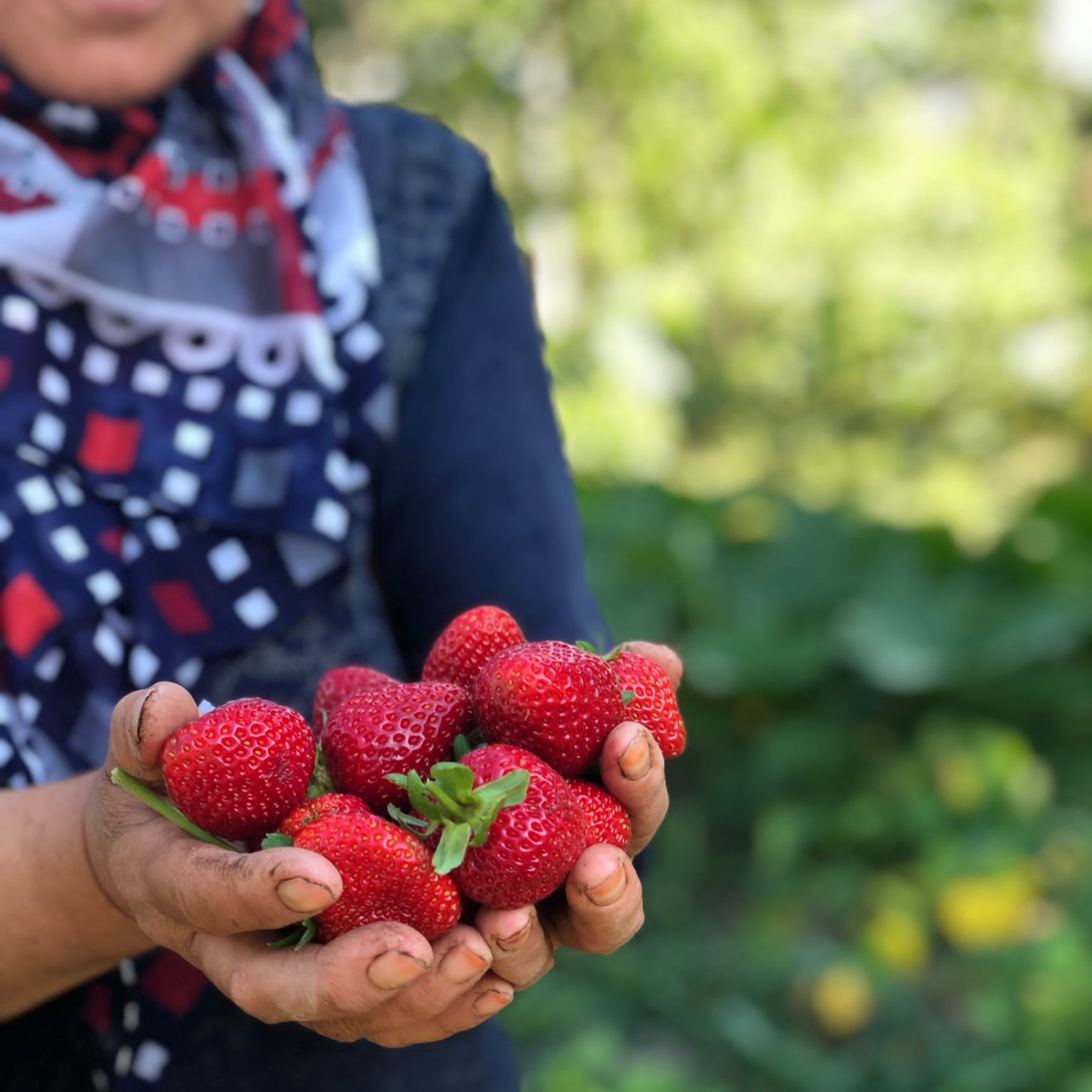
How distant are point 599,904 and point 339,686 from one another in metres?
0.32

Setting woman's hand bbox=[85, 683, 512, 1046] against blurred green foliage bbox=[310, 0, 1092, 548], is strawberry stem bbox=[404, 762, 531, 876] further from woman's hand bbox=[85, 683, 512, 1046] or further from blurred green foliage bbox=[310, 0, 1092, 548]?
blurred green foliage bbox=[310, 0, 1092, 548]

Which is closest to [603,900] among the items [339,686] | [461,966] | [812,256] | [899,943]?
[461,966]

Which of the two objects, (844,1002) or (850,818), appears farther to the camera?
(850,818)

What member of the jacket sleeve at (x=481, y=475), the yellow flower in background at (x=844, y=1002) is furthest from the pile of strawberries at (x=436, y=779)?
the yellow flower in background at (x=844, y=1002)

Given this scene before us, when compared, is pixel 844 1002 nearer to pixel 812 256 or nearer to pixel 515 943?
pixel 515 943

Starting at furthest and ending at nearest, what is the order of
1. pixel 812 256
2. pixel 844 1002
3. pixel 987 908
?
pixel 812 256, pixel 987 908, pixel 844 1002

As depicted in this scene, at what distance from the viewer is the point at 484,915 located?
0.88m

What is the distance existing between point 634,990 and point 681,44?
3.74 meters

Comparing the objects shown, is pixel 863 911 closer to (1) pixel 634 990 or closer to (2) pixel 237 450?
(1) pixel 634 990

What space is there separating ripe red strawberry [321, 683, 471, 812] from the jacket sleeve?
Answer: 0.98 ft

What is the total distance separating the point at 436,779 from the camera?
88cm

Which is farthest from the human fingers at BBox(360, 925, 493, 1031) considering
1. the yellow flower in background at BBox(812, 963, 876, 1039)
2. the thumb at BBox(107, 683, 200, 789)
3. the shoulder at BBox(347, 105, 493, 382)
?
the yellow flower in background at BBox(812, 963, 876, 1039)

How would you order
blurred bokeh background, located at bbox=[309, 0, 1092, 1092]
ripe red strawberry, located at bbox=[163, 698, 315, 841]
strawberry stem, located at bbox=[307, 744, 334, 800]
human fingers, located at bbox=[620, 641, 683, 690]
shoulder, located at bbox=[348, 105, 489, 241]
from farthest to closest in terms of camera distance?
blurred bokeh background, located at bbox=[309, 0, 1092, 1092] < shoulder, located at bbox=[348, 105, 489, 241] < human fingers, located at bbox=[620, 641, 683, 690] < strawberry stem, located at bbox=[307, 744, 334, 800] < ripe red strawberry, located at bbox=[163, 698, 315, 841]

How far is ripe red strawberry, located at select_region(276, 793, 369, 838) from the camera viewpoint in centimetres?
90
